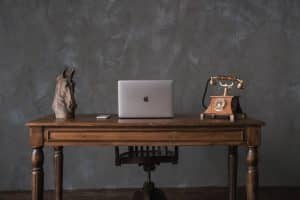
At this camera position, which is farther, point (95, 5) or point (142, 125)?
point (95, 5)

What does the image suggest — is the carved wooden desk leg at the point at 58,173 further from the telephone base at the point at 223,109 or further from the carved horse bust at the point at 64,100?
the telephone base at the point at 223,109

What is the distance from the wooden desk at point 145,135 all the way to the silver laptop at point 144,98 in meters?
0.21

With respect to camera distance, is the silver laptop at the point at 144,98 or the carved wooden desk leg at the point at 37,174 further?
the silver laptop at the point at 144,98

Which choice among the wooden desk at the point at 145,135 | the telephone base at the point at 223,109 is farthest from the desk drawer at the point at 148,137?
the telephone base at the point at 223,109

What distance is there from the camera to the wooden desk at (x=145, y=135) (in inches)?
96.4

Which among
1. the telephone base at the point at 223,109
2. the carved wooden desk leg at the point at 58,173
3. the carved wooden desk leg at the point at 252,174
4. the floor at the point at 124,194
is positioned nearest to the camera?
the carved wooden desk leg at the point at 252,174

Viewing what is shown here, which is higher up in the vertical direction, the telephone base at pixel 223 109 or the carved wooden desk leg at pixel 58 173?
the telephone base at pixel 223 109

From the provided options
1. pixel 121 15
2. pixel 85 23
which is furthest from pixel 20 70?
pixel 121 15

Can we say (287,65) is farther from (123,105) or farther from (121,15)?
(123,105)

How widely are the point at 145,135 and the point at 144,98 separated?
0.92ft

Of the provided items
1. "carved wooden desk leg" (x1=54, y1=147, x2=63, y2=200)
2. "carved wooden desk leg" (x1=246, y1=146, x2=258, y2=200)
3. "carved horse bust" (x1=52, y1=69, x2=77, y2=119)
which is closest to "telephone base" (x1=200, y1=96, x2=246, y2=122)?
"carved wooden desk leg" (x1=246, y1=146, x2=258, y2=200)

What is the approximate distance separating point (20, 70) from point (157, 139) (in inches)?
67.0

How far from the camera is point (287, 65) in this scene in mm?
3678

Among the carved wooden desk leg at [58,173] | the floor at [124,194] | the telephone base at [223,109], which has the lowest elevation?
the floor at [124,194]
